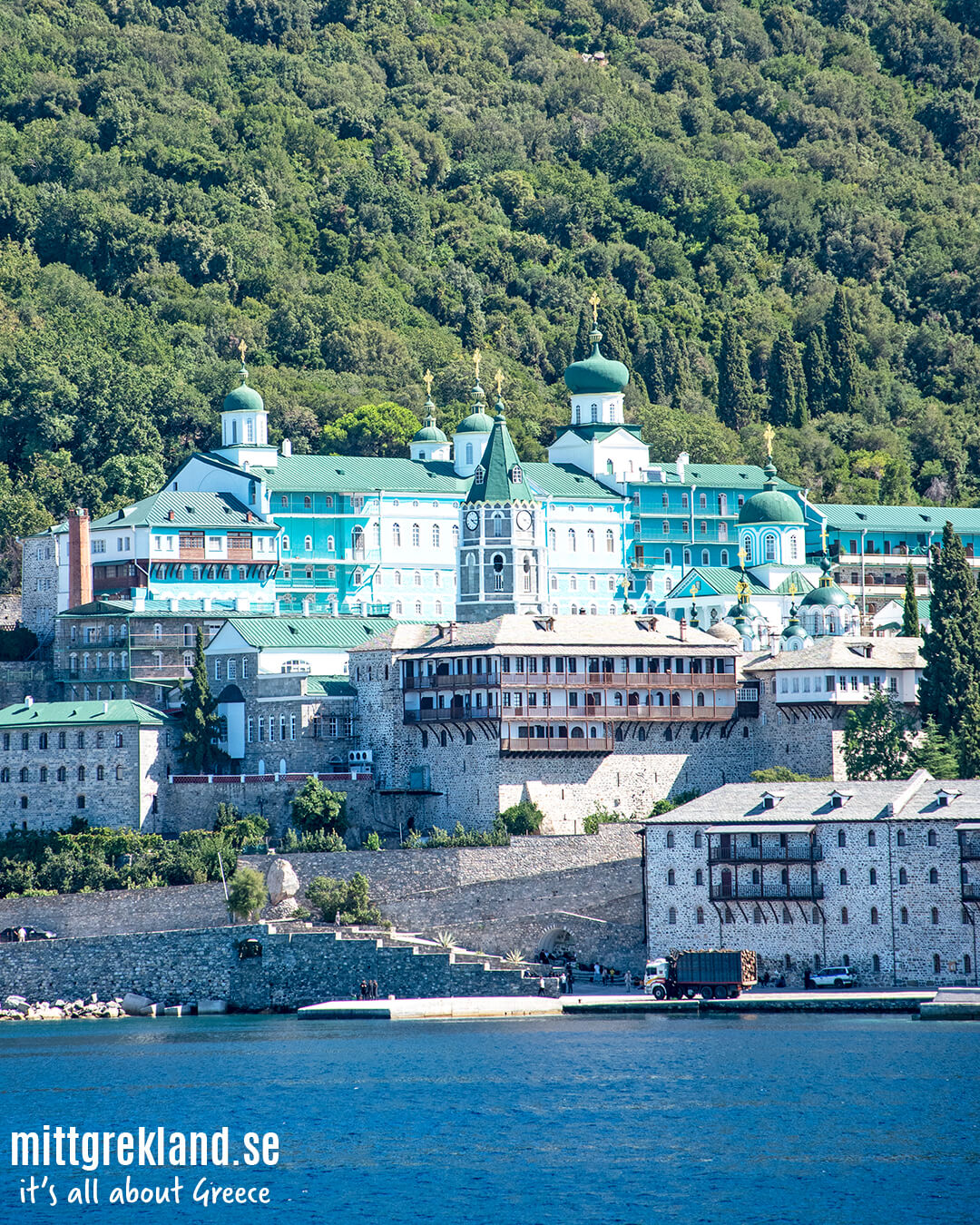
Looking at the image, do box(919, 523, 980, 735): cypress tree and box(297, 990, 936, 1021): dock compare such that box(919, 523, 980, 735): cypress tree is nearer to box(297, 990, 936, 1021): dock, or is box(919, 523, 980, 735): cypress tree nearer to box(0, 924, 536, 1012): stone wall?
box(297, 990, 936, 1021): dock

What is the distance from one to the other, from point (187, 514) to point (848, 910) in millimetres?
38954

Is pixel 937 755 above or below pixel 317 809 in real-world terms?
above

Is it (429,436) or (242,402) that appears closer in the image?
(242,402)

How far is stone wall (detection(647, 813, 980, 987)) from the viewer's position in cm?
8075

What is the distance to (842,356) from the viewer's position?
527 feet

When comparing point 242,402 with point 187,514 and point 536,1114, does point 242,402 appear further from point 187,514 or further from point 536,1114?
point 536,1114

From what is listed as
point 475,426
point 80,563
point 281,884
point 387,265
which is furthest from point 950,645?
point 387,265

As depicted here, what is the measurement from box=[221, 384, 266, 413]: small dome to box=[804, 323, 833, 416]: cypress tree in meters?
46.3

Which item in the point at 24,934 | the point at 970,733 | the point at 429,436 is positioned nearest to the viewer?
the point at 24,934

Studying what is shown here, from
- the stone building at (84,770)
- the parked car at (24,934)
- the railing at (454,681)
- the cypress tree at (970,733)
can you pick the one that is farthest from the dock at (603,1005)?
the stone building at (84,770)

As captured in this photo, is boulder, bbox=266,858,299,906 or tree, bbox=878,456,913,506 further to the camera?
tree, bbox=878,456,913,506

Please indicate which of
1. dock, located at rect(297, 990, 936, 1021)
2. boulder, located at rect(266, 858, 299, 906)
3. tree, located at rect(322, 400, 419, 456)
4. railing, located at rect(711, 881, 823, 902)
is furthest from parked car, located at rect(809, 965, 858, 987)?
tree, located at rect(322, 400, 419, 456)

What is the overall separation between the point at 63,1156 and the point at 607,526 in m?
68.1

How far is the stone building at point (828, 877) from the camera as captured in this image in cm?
8075
